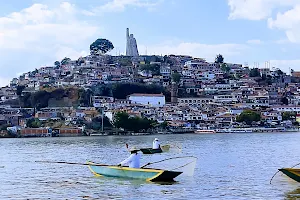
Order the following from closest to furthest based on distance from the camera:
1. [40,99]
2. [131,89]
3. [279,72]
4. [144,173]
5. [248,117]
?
[144,173] < [248,117] < [40,99] < [131,89] < [279,72]

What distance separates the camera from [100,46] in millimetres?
134125

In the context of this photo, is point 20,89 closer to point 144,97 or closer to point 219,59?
point 144,97

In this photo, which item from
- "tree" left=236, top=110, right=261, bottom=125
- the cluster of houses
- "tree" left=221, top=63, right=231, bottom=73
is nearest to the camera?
"tree" left=236, top=110, right=261, bottom=125

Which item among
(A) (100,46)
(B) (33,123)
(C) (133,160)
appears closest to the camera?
(C) (133,160)

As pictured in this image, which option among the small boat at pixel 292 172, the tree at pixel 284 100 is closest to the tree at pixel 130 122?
the tree at pixel 284 100

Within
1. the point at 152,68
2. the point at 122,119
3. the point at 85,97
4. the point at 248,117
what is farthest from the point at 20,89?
the point at 248,117

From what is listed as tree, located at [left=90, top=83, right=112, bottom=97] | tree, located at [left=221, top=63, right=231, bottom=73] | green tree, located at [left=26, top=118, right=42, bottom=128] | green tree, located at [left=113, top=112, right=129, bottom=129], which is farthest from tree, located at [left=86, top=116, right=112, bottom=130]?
tree, located at [left=221, top=63, right=231, bottom=73]

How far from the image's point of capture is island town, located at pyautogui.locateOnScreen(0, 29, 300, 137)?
8719cm

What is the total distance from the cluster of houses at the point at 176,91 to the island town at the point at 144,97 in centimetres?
15

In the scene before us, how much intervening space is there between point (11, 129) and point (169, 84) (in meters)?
37.2

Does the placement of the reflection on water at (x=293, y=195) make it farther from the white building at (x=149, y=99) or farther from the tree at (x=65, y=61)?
the tree at (x=65, y=61)

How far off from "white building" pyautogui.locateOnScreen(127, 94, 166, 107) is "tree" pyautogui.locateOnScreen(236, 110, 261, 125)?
51.2 feet

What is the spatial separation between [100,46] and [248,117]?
53068 mm

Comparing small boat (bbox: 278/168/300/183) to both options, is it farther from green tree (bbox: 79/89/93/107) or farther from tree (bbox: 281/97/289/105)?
tree (bbox: 281/97/289/105)
